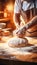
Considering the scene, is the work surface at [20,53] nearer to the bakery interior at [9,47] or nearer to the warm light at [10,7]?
the bakery interior at [9,47]

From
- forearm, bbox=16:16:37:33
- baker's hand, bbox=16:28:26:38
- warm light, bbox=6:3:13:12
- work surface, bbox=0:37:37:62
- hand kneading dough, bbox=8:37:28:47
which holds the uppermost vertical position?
warm light, bbox=6:3:13:12

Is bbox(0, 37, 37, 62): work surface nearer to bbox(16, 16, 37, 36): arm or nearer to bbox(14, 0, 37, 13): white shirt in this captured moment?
bbox(16, 16, 37, 36): arm

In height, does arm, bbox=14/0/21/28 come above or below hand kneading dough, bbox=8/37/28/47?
above

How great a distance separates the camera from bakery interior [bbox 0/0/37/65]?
2.46 feet

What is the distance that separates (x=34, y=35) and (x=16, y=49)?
210 millimetres

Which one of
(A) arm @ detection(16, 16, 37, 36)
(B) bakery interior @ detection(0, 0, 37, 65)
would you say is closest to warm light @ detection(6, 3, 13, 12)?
(B) bakery interior @ detection(0, 0, 37, 65)

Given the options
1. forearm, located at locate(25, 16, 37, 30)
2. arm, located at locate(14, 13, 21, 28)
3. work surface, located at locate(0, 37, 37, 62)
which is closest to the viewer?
work surface, located at locate(0, 37, 37, 62)

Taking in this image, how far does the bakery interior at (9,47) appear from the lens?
750 millimetres

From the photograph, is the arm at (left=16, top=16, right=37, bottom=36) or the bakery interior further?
the arm at (left=16, top=16, right=37, bottom=36)

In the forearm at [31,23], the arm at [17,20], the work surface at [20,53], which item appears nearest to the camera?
the work surface at [20,53]

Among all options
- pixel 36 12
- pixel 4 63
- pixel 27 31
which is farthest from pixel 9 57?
pixel 36 12

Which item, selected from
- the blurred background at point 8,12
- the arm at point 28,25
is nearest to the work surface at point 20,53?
the arm at point 28,25

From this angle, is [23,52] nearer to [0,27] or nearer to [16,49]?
[16,49]

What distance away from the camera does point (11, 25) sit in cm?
99
